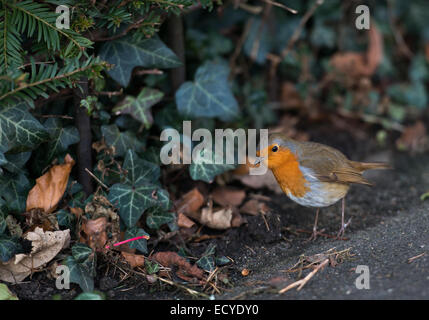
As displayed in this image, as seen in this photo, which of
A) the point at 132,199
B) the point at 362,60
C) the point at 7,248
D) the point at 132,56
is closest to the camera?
the point at 7,248

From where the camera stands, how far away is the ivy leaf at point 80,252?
8.73ft

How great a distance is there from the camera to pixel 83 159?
3.13 metres

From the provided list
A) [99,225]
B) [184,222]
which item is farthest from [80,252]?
[184,222]

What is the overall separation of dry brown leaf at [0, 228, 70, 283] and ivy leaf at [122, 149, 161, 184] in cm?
59

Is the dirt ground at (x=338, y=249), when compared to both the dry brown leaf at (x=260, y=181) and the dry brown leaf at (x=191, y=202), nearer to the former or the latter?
the dry brown leaf at (x=260, y=181)

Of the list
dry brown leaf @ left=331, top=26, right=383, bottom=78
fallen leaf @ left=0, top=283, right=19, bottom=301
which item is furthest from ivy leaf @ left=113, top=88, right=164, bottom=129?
dry brown leaf @ left=331, top=26, right=383, bottom=78

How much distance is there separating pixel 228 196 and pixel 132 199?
2.78ft

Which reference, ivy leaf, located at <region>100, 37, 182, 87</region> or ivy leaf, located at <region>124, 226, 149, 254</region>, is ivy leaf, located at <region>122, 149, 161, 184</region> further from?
ivy leaf, located at <region>100, 37, 182, 87</region>

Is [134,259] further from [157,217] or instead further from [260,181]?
[260,181]

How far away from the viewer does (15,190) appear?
2.95 metres

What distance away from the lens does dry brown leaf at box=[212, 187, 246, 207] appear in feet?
11.7

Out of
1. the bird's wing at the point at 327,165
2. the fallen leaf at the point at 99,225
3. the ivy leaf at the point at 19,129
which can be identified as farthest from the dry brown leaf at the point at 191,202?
the ivy leaf at the point at 19,129

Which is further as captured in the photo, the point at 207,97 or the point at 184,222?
the point at 207,97

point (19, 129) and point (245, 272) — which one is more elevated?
point (19, 129)
